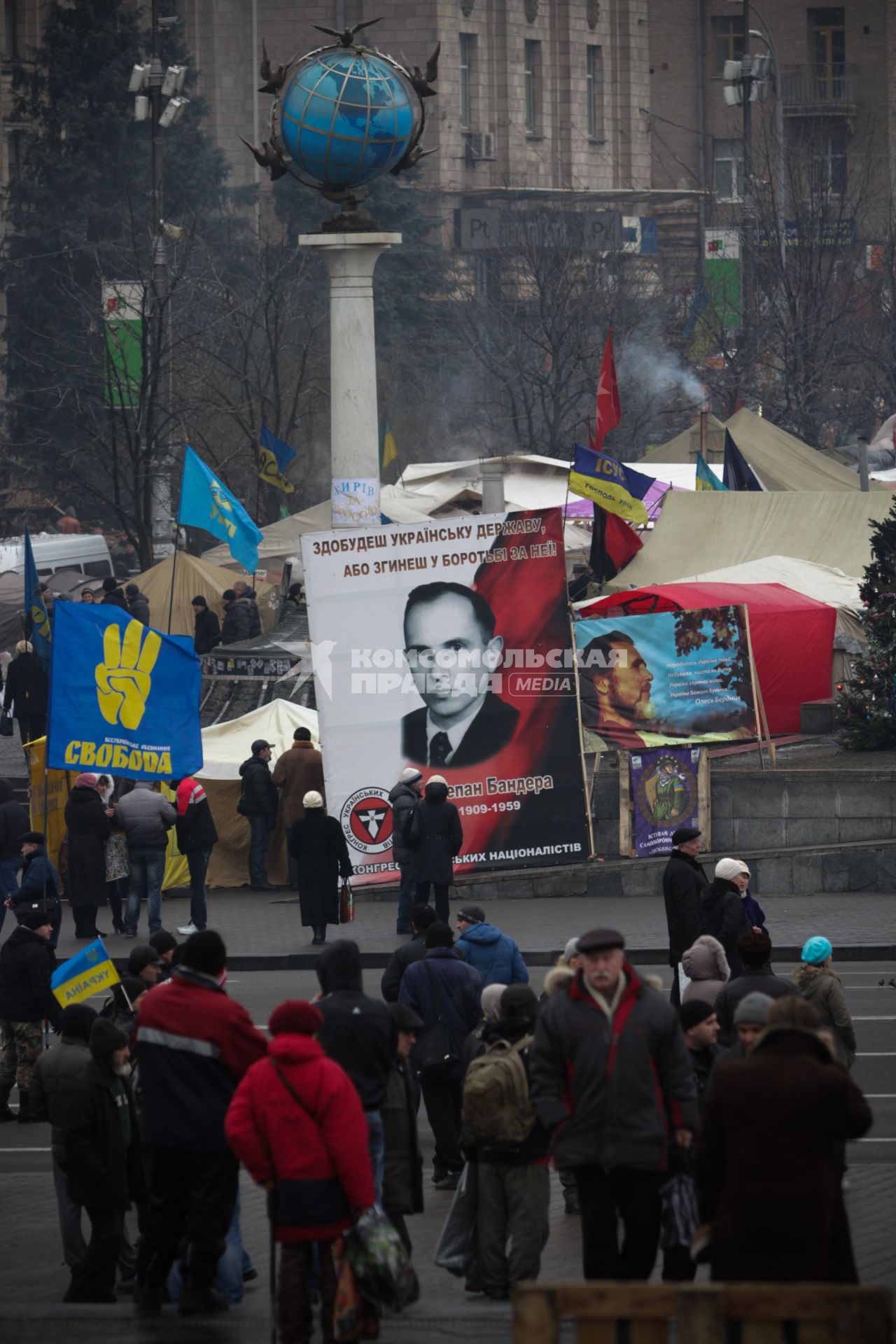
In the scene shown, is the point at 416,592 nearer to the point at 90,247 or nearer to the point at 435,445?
the point at 90,247

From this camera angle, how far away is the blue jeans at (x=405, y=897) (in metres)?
17.9

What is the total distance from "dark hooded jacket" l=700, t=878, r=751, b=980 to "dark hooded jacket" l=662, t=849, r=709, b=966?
371 millimetres

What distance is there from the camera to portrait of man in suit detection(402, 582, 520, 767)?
18.9 meters

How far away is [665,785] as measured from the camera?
19.6m

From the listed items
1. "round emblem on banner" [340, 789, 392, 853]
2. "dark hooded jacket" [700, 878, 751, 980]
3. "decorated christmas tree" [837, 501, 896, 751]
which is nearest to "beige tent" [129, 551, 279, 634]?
"decorated christmas tree" [837, 501, 896, 751]

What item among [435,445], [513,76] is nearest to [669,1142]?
[435,445]

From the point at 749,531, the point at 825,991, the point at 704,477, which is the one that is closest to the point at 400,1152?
the point at 825,991

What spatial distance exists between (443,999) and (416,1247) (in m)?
1.14

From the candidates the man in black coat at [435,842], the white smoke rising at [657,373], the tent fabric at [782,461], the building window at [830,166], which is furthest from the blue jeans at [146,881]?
the white smoke rising at [657,373]

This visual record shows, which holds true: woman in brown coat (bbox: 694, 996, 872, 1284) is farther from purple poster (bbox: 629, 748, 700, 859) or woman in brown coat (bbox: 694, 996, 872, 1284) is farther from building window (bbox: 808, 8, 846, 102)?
building window (bbox: 808, 8, 846, 102)

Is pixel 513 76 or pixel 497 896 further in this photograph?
pixel 513 76

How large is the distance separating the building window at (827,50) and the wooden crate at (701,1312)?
82217mm

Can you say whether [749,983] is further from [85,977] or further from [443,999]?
[85,977]

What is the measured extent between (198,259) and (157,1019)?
139ft
